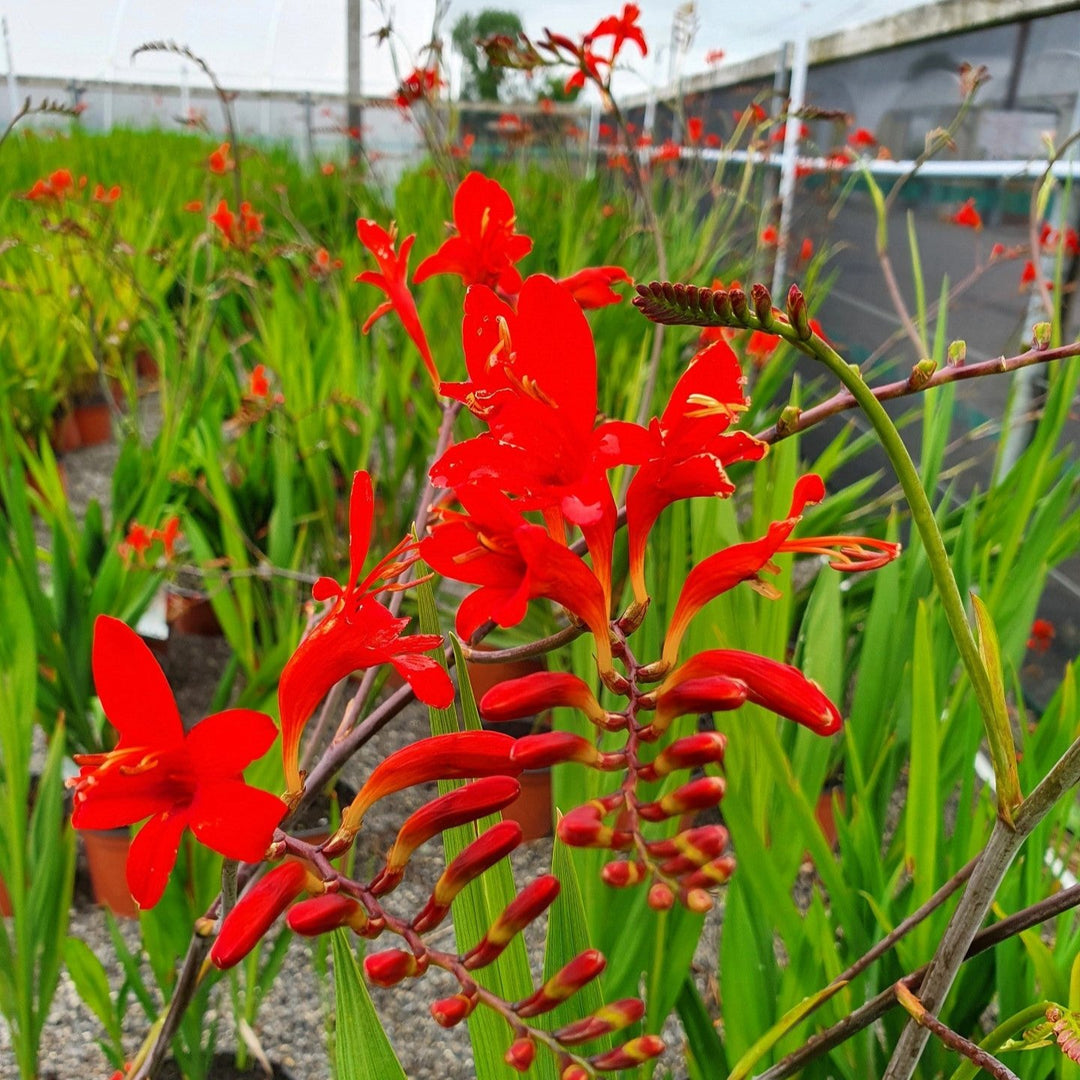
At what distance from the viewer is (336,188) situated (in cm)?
439

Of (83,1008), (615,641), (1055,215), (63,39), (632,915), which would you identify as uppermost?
(63,39)

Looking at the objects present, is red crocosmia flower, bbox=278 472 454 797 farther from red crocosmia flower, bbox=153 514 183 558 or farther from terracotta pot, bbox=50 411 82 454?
terracotta pot, bbox=50 411 82 454

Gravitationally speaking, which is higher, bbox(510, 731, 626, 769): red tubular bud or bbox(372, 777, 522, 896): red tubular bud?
bbox(510, 731, 626, 769): red tubular bud

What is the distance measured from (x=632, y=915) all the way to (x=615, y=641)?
1.50 feet

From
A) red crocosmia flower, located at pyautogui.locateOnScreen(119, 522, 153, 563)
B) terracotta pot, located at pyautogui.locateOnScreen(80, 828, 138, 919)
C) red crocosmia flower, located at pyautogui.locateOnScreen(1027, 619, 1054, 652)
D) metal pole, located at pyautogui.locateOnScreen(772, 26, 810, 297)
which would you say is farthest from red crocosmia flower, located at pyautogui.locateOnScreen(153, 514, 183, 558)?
metal pole, located at pyautogui.locateOnScreen(772, 26, 810, 297)

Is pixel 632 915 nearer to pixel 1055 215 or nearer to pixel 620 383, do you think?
pixel 620 383

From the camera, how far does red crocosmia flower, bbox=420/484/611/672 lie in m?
0.30

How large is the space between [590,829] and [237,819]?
0.35 ft

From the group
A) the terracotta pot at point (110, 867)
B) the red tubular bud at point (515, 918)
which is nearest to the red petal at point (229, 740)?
the red tubular bud at point (515, 918)

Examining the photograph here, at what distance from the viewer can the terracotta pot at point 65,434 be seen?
Result: 2.72m

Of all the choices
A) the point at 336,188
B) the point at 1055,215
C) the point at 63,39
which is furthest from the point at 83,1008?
the point at 63,39

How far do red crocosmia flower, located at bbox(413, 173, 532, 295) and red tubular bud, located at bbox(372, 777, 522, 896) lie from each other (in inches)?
12.8

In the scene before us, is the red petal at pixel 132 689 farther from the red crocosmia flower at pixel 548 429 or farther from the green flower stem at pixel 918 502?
the green flower stem at pixel 918 502

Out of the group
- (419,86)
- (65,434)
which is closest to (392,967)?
(419,86)
